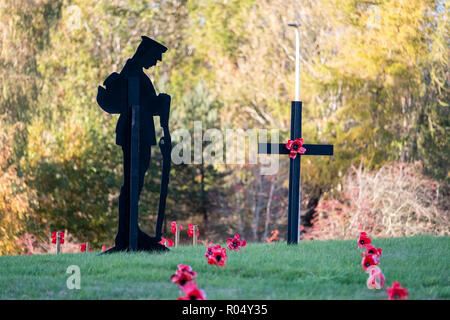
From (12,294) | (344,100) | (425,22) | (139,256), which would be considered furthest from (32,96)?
(12,294)

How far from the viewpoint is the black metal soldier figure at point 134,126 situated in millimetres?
11266

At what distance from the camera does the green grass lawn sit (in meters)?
8.09

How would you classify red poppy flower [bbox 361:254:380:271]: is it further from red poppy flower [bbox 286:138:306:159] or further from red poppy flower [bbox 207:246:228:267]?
red poppy flower [bbox 286:138:306:159]

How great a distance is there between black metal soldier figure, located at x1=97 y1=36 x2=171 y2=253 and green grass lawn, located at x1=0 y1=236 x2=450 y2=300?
1.52ft

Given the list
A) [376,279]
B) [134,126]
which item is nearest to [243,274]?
[376,279]

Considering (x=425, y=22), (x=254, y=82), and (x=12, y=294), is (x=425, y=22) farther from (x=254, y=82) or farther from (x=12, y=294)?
(x=12, y=294)

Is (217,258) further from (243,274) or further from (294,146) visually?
(294,146)

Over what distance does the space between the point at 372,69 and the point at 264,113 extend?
22.3 ft

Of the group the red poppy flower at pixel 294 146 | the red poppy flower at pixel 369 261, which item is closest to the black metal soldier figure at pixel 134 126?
the red poppy flower at pixel 294 146

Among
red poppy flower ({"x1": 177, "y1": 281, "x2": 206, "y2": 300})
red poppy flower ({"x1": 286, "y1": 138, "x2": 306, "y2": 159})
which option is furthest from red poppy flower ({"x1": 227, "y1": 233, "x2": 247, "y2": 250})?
red poppy flower ({"x1": 177, "y1": 281, "x2": 206, "y2": 300})

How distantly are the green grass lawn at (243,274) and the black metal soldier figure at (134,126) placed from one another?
0.46 metres

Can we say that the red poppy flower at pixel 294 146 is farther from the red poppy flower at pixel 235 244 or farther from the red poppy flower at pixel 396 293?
the red poppy flower at pixel 396 293

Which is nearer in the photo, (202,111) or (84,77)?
(84,77)

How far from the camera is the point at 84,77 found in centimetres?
2664
